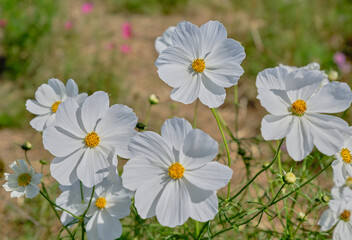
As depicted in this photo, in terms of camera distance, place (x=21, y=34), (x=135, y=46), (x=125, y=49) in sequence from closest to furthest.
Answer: (x=21, y=34)
(x=125, y=49)
(x=135, y=46)

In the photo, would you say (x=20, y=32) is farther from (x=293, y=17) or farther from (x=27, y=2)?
(x=293, y=17)

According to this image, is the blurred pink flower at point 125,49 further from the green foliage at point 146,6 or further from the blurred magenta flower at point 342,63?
the blurred magenta flower at point 342,63

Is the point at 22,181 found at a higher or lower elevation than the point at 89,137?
lower

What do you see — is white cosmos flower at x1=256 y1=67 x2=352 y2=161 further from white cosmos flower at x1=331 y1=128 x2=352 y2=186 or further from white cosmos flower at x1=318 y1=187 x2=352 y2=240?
white cosmos flower at x1=318 y1=187 x2=352 y2=240

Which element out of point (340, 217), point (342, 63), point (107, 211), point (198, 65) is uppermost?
point (342, 63)

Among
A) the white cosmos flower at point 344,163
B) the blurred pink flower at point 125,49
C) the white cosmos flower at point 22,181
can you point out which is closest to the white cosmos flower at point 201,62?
the white cosmos flower at point 344,163

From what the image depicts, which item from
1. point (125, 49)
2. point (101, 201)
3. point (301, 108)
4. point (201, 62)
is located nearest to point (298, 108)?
point (301, 108)

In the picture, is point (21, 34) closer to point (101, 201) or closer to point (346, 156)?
point (101, 201)

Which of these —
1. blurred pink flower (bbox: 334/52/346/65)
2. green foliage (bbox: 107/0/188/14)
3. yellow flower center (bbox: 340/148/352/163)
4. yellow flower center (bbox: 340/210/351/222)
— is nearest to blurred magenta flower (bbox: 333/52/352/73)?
blurred pink flower (bbox: 334/52/346/65)
